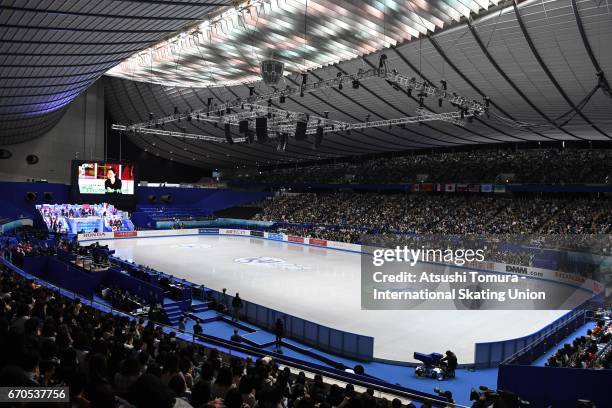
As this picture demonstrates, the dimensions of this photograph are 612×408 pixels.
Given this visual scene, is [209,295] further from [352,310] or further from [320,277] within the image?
[320,277]

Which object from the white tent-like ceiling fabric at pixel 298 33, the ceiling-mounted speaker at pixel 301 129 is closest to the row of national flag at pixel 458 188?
the white tent-like ceiling fabric at pixel 298 33

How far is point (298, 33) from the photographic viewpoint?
79.8 feet

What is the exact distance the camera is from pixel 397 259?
111 ft

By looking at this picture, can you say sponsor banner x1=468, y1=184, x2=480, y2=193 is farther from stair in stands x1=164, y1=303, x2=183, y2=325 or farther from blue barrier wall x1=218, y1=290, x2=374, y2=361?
stair in stands x1=164, y1=303, x2=183, y2=325

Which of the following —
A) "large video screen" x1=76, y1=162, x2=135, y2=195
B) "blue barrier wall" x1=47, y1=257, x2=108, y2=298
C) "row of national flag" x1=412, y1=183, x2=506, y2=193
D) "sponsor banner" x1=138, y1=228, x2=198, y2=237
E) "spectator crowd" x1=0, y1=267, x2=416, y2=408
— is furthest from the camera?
"sponsor banner" x1=138, y1=228, x2=198, y2=237

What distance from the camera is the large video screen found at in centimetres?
4131

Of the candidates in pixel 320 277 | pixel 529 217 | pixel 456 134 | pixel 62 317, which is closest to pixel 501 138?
pixel 456 134

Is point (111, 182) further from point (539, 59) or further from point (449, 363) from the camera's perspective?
point (449, 363)

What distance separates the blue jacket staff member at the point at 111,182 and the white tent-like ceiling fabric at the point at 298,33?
1351 cm

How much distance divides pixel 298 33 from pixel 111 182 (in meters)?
26.3

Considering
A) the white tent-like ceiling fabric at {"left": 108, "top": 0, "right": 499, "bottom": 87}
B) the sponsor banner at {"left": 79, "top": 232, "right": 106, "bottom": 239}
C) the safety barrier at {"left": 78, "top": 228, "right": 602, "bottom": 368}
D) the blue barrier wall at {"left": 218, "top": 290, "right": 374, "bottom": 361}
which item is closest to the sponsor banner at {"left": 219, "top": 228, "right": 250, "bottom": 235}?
the sponsor banner at {"left": 79, "top": 232, "right": 106, "bottom": 239}

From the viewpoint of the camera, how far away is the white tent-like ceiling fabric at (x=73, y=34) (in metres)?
12.5

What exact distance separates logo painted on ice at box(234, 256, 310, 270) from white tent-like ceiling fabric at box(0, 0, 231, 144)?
47.3ft

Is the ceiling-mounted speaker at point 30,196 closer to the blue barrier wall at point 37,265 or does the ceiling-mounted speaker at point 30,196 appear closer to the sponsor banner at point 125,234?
the sponsor banner at point 125,234
